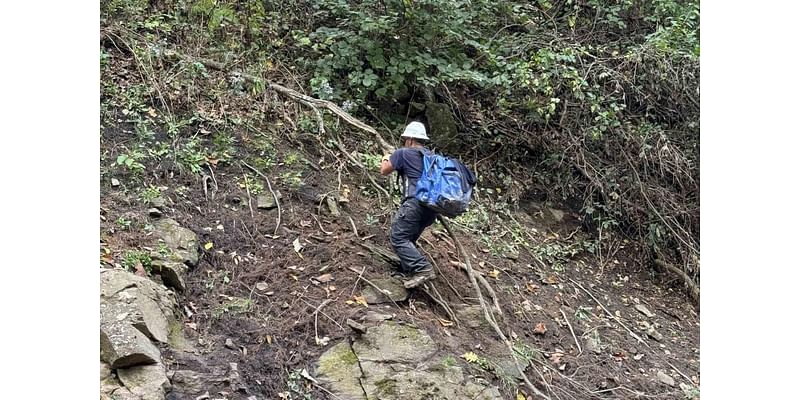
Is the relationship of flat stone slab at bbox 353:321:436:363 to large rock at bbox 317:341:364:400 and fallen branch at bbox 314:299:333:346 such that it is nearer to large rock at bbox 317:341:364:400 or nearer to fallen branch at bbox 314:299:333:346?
large rock at bbox 317:341:364:400

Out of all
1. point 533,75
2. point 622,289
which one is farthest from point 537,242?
point 533,75

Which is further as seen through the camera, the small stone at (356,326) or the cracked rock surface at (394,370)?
the small stone at (356,326)

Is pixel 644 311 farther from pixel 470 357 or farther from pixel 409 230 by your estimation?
pixel 409 230

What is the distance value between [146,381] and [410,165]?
279cm

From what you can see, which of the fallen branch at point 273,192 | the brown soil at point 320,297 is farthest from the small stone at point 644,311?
the fallen branch at point 273,192

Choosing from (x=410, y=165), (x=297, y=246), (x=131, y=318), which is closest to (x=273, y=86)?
(x=297, y=246)

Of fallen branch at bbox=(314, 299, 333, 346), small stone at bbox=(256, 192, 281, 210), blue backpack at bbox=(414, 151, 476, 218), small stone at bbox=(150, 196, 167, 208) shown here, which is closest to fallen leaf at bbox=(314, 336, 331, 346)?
fallen branch at bbox=(314, 299, 333, 346)

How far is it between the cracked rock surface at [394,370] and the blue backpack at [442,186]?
111 cm

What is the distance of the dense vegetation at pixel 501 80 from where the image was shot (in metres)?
7.98

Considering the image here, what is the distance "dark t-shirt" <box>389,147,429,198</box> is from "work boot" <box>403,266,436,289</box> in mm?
727

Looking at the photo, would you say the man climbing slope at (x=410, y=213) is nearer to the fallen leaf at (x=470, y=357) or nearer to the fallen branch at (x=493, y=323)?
the fallen branch at (x=493, y=323)

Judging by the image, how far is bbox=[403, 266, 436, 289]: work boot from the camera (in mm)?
5719

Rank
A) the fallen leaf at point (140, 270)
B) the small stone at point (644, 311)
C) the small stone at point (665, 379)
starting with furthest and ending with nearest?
1. the small stone at point (644, 311)
2. the small stone at point (665, 379)
3. the fallen leaf at point (140, 270)

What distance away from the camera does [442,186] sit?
541cm
